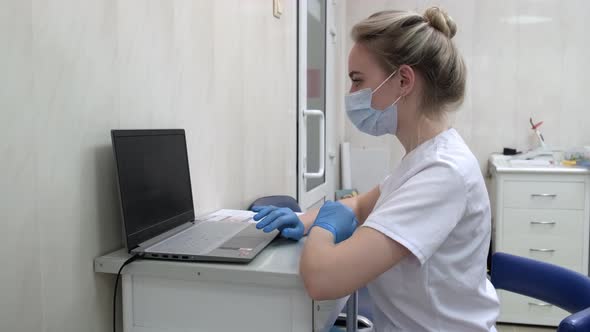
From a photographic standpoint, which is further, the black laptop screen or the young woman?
the black laptop screen

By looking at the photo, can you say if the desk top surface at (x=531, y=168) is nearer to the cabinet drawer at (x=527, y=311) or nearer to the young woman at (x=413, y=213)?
the cabinet drawer at (x=527, y=311)

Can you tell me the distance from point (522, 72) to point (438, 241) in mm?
3118

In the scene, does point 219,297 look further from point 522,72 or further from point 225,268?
point 522,72

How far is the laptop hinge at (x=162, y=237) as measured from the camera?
3.62 feet

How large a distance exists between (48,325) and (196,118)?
79 centimetres

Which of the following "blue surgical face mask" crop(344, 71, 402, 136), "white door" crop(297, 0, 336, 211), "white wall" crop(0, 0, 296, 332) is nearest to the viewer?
"white wall" crop(0, 0, 296, 332)

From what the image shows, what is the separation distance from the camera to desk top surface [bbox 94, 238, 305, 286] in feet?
3.22

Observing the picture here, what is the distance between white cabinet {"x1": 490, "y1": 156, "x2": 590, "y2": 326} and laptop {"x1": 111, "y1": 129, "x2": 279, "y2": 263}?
218 cm

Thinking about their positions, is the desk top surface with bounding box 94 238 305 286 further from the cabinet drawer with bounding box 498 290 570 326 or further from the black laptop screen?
the cabinet drawer with bounding box 498 290 570 326

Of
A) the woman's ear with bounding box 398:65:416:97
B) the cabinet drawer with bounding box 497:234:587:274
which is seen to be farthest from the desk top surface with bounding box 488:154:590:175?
the woman's ear with bounding box 398:65:416:97

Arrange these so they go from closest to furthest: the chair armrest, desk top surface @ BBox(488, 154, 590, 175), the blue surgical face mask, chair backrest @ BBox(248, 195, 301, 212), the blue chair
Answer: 1. the chair armrest
2. the blue surgical face mask
3. the blue chair
4. chair backrest @ BBox(248, 195, 301, 212)
5. desk top surface @ BBox(488, 154, 590, 175)

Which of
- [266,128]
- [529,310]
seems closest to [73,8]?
[266,128]

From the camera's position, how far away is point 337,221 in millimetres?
1088

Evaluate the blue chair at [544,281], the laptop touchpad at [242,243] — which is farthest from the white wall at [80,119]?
the blue chair at [544,281]
